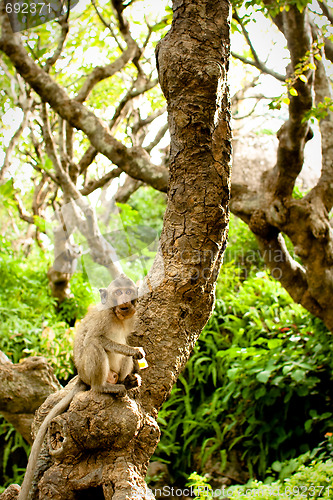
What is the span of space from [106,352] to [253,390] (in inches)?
142

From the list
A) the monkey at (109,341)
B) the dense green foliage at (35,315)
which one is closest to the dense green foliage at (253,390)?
the dense green foliage at (35,315)

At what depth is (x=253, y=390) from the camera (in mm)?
5707

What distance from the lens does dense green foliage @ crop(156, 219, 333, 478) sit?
17.7 ft

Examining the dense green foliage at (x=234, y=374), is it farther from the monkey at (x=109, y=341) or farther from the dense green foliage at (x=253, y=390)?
the monkey at (x=109, y=341)

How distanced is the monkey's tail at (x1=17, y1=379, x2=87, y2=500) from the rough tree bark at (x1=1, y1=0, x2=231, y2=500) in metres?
0.04

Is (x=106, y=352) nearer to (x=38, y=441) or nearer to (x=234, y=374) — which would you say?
(x=38, y=441)

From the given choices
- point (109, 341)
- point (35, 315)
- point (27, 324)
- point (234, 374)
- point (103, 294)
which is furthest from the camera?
point (35, 315)

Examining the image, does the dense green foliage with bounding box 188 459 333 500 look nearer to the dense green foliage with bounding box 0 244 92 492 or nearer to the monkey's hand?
the monkey's hand

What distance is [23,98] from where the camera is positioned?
7578 mm

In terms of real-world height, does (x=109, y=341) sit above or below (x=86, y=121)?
below

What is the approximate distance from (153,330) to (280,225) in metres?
2.69

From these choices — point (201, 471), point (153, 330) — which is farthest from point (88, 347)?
point (201, 471)

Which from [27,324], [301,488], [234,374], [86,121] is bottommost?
[301,488]

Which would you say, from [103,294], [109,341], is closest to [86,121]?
[103,294]
